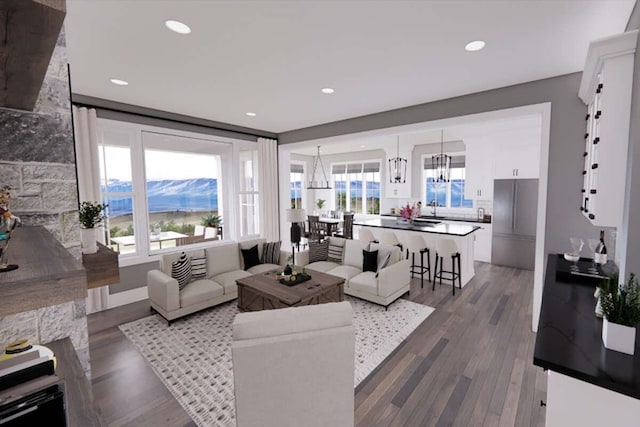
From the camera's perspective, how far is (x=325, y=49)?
2.61 m

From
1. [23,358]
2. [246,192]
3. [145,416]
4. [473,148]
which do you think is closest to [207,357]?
[145,416]

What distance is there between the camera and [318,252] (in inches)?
197

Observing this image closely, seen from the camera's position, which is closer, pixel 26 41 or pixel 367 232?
pixel 26 41

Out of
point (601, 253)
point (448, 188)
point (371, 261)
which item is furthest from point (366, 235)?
point (601, 253)

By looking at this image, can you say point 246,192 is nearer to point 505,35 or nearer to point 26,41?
point 505,35

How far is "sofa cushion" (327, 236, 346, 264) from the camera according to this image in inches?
194

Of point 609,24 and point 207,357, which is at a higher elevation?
point 609,24

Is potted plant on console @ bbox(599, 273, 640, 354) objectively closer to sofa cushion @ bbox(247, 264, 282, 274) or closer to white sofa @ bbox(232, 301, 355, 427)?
white sofa @ bbox(232, 301, 355, 427)

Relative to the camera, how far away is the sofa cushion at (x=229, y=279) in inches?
164

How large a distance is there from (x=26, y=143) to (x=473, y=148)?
737 cm

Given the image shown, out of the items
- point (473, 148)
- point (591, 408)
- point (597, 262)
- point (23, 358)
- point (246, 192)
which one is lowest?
point (591, 408)

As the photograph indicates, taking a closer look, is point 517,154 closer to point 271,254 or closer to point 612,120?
point 612,120

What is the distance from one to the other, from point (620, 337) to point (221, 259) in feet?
14.2

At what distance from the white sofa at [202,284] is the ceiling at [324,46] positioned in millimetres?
2276
